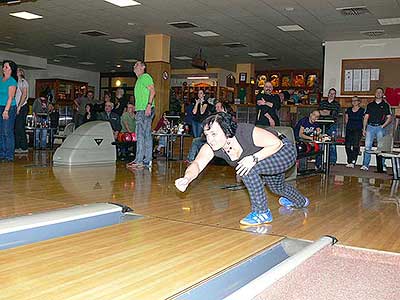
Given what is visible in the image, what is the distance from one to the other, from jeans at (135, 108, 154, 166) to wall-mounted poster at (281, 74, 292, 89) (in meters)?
10.1

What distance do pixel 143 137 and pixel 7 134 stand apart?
1774 mm

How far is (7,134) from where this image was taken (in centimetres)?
624

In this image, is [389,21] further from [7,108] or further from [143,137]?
[7,108]

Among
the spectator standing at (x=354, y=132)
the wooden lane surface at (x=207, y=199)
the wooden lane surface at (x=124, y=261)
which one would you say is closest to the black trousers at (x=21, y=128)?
the wooden lane surface at (x=207, y=199)

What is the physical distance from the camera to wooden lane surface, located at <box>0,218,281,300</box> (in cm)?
178

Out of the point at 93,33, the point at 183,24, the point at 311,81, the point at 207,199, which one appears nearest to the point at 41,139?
the point at 93,33

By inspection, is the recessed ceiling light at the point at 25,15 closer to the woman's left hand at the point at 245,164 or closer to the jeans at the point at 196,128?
A: the jeans at the point at 196,128

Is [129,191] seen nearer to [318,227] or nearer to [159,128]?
[318,227]

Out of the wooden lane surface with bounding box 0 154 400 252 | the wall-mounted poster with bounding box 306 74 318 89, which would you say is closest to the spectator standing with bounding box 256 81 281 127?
the wooden lane surface with bounding box 0 154 400 252

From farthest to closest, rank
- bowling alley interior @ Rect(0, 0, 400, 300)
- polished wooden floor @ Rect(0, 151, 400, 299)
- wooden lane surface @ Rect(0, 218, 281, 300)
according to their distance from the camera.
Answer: bowling alley interior @ Rect(0, 0, 400, 300)
polished wooden floor @ Rect(0, 151, 400, 299)
wooden lane surface @ Rect(0, 218, 281, 300)

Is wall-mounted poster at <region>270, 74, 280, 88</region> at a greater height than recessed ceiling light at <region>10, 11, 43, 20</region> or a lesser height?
lesser

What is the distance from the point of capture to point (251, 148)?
2883mm

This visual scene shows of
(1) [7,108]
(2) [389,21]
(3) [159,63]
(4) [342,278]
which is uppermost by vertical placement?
(2) [389,21]

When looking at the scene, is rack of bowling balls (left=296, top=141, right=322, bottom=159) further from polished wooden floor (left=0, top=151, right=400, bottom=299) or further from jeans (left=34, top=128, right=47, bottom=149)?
jeans (left=34, top=128, right=47, bottom=149)
